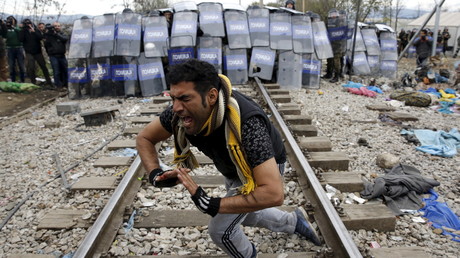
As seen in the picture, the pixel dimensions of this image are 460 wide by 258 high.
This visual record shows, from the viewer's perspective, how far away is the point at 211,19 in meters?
10.0

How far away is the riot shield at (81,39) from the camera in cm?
935

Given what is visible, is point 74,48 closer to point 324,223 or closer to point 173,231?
point 173,231

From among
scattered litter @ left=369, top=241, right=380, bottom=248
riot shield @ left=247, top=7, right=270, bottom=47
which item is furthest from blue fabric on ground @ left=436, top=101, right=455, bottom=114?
scattered litter @ left=369, top=241, right=380, bottom=248

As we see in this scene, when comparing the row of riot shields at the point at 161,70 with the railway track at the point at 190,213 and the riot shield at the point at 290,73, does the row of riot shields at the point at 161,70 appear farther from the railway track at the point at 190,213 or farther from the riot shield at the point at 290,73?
the railway track at the point at 190,213

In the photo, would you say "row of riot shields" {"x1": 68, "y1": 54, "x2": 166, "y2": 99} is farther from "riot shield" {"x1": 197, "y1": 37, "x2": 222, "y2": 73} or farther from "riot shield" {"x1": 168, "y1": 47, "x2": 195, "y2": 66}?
"riot shield" {"x1": 197, "y1": 37, "x2": 222, "y2": 73}

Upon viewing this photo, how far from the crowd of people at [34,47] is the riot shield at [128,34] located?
215cm

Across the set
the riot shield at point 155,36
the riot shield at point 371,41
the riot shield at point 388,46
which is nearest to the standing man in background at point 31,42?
the riot shield at point 155,36

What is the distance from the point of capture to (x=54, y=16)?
16.1 metres

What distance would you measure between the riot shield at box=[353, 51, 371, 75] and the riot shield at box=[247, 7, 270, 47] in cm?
385

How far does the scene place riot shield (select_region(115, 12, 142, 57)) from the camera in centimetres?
930

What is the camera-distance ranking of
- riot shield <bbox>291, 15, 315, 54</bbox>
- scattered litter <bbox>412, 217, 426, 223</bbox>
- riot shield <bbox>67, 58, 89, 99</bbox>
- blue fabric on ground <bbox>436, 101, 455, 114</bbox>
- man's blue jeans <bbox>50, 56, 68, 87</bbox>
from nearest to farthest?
1. scattered litter <bbox>412, 217, 426, 223</bbox>
2. blue fabric on ground <bbox>436, 101, 455, 114</bbox>
3. riot shield <bbox>67, 58, 89, 99</bbox>
4. riot shield <bbox>291, 15, 315, 54</bbox>
5. man's blue jeans <bbox>50, 56, 68, 87</bbox>

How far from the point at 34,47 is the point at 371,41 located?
11354 mm

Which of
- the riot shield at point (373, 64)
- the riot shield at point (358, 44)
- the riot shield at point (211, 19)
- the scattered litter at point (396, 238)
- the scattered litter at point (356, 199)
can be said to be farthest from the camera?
the riot shield at point (373, 64)

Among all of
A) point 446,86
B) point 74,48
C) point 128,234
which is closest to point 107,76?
point 74,48
